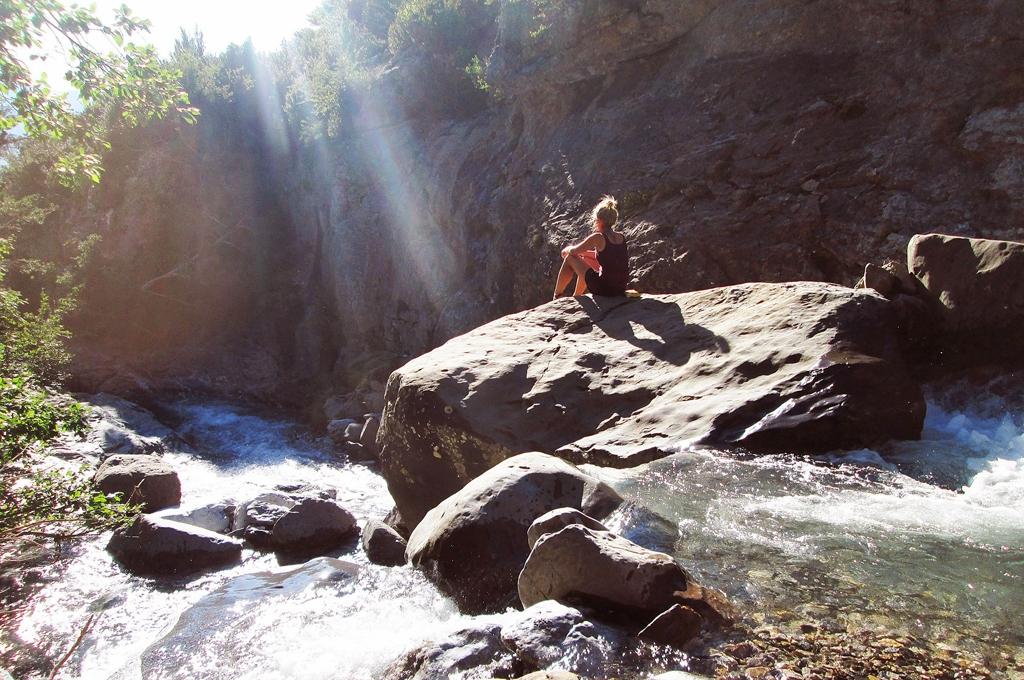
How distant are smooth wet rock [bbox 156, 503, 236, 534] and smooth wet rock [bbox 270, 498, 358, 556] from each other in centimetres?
98

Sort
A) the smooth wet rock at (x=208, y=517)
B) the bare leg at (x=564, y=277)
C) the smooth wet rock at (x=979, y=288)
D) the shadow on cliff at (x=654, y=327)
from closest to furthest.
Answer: the smooth wet rock at (x=979, y=288) < the shadow on cliff at (x=654, y=327) < the smooth wet rock at (x=208, y=517) < the bare leg at (x=564, y=277)

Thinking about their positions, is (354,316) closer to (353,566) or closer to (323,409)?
(323,409)

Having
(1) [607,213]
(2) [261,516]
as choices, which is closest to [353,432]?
(2) [261,516]

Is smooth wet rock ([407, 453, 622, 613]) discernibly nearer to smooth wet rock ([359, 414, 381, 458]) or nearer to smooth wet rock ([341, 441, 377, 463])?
smooth wet rock ([341, 441, 377, 463])

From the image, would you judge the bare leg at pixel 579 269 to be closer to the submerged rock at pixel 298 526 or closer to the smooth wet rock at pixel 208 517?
the submerged rock at pixel 298 526

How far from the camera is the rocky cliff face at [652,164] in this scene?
10125mm

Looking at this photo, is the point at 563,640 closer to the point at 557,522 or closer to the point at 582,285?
the point at 557,522

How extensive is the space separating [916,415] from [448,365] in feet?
14.0

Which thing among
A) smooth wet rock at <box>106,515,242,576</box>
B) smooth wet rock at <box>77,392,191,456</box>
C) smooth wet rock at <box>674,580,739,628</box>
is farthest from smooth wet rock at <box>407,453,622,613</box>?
smooth wet rock at <box>77,392,191,456</box>

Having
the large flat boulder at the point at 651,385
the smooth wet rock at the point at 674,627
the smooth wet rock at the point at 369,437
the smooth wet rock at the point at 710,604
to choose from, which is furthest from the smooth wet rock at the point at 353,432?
the smooth wet rock at the point at 674,627

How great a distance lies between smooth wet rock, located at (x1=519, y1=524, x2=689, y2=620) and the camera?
3.64 metres

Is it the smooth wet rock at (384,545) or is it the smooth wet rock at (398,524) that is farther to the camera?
the smooth wet rock at (398,524)

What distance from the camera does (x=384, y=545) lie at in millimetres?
7504

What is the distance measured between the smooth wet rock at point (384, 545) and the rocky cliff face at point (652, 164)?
610 centimetres
